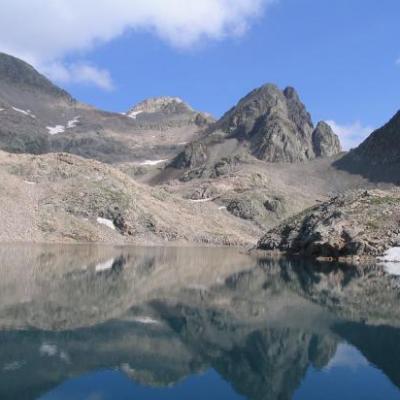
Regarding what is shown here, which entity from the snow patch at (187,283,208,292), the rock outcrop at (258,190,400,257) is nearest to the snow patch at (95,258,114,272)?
the snow patch at (187,283,208,292)

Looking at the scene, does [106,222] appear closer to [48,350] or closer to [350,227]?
[350,227]

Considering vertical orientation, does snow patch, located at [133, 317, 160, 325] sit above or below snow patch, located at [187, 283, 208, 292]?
below

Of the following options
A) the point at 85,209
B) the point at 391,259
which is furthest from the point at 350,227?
the point at 85,209

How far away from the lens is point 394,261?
204 ft

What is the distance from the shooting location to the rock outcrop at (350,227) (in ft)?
220

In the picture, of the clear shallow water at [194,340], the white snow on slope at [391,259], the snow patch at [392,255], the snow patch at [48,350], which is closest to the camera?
the clear shallow water at [194,340]

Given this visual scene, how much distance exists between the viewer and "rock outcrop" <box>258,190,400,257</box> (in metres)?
67.1

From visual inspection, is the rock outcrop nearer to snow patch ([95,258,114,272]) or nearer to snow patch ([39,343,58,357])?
snow patch ([95,258,114,272])

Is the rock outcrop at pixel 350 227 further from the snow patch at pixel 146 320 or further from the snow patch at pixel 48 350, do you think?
the snow patch at pixel 48 350

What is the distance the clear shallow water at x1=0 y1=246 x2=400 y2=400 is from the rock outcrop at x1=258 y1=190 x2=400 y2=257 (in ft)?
84.3

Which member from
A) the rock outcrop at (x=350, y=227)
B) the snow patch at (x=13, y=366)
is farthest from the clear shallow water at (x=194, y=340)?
the rock outcrop at (x=350, y=227)

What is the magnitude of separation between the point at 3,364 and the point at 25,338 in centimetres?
370

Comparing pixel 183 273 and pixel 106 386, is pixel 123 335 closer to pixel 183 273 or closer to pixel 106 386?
pixel 106 386

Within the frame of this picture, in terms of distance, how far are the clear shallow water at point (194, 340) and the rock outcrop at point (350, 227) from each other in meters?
25.7
